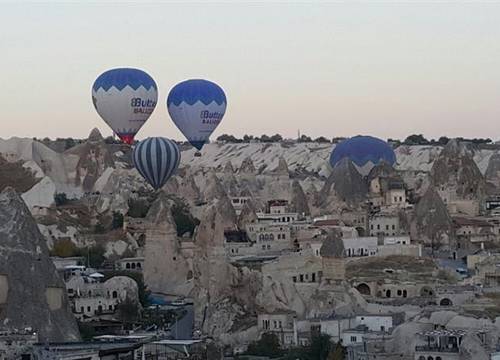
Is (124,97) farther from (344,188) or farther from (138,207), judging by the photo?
(344,188)

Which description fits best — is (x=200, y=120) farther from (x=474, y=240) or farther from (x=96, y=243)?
(x=474, y=240)

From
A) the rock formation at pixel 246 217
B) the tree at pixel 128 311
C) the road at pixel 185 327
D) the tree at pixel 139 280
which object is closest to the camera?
the road at pixel 185 327

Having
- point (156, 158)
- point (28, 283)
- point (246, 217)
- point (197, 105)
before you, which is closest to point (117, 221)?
point (156, 158)

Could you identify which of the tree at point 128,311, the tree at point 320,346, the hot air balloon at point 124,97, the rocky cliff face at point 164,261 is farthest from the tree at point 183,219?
the tree at point 320,346

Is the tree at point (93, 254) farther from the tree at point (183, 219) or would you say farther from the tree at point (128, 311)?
the tree at point (128, 311)

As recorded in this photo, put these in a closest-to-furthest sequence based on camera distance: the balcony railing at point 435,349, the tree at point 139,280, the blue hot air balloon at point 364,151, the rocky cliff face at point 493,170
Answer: the balcony railing at point 435,349 → the tree at point 139,280 → the blue hot air balloon at point 364,151 → the rocky cliff face at point 493,170

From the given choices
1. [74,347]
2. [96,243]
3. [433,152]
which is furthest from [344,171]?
[433,152]
